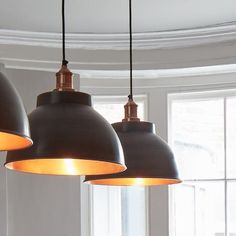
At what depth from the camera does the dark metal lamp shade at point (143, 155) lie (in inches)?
88.9

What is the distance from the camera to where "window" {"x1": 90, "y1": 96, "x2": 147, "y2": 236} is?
161 inches

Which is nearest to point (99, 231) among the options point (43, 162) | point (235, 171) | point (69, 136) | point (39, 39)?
point (235, 171)

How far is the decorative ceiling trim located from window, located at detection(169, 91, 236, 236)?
425 mm

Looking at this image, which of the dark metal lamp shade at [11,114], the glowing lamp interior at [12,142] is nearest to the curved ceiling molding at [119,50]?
the glowing lamp interior at [12,142]

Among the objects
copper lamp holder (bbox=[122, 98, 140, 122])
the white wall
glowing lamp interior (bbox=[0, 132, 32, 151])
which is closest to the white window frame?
the white wall

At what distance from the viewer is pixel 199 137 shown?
13.4ft

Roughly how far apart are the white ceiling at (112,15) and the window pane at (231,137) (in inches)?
24.7

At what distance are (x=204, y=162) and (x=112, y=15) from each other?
1.17 m

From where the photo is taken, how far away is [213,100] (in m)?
4.10

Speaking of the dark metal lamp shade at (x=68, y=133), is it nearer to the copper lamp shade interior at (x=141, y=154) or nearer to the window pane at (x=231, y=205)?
the copper lamp shade interior at (x=141, y=154)

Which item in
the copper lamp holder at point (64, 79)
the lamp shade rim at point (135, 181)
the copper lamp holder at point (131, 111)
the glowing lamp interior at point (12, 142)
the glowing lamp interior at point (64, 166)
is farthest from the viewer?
the lamp shade rim at point (135, 181)

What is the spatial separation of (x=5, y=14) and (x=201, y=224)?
1.80m

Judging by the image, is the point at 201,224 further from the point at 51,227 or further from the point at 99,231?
the point at 51,227

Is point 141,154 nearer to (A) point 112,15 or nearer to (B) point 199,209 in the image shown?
(A) point 112,15
